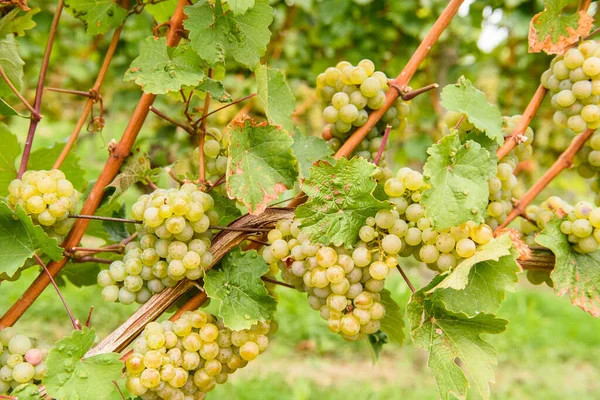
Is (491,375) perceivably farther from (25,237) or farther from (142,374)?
(25,237)

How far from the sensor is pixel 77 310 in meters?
4.07

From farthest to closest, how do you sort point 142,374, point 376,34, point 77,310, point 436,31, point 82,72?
point 82,72
point 77,310
point 376,34
point 436,31
point 142,374

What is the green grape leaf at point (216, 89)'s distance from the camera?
925mm

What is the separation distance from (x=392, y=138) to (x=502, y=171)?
8.44 ft

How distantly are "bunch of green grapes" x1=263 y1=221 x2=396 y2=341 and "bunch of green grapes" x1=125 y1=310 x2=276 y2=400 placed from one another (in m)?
0.15

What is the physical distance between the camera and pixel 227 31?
0.95 metres

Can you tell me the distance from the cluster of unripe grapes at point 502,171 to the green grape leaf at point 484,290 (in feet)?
0.57

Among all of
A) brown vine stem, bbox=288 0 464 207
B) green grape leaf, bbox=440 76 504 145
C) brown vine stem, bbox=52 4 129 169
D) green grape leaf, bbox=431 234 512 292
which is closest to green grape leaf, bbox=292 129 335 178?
brown vine stem, bbox=288 0 464 207

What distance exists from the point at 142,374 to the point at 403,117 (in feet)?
2.27

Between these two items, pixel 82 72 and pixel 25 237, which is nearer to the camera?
pixel 25 237

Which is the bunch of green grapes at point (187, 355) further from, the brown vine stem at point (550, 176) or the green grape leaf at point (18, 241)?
the brown vine stem at point (550, 176)

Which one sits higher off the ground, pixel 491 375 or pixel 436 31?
pixel 436 31

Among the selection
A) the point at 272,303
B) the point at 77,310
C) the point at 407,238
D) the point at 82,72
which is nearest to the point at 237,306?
the point at 272,303

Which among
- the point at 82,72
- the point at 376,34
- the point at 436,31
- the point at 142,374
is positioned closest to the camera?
the point at 142,374
